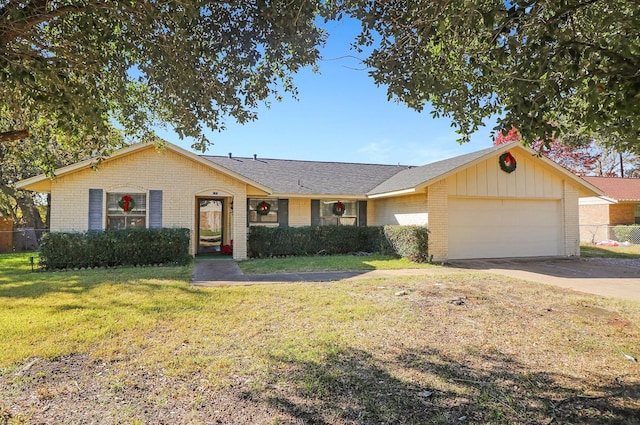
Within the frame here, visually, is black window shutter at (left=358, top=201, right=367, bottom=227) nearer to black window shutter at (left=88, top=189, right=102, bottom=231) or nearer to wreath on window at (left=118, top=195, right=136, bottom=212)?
wreath on window at (left=118, top=195, right=136, bottom=212)

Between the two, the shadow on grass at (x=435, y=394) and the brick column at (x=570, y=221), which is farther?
the brick column at (x=570, y=221)

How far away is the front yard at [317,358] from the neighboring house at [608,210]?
17696 mm

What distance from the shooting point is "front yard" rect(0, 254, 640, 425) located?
299cm

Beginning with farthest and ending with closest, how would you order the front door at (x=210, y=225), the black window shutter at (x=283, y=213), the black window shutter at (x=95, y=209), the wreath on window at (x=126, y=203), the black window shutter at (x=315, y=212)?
the black window shutter at (x=315, y=212) → the black window shutter at (x=283, y=213) → the front door at (x=210, y=225) → the wreath on window at (x=126, y=203) → the black window shutter at (x=95, y=209)

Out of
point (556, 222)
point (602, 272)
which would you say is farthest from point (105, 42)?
point (556, 222)

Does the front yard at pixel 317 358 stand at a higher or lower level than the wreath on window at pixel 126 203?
lower

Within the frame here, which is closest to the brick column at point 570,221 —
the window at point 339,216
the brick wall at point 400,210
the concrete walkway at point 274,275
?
the brick wall at point 400,210

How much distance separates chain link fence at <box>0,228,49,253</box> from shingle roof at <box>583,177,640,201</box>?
31583 millimetres

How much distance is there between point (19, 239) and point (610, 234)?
1277 inches

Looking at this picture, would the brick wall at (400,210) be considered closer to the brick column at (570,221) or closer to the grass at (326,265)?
the grass at (326,265)

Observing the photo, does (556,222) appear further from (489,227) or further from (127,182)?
(127,182)

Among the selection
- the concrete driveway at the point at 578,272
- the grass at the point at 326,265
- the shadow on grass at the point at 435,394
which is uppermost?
the grass at the point at 326,265

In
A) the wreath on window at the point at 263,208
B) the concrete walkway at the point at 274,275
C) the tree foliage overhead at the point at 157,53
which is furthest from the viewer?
the wreath on window at the point at 263,208

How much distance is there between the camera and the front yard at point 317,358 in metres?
2.99
